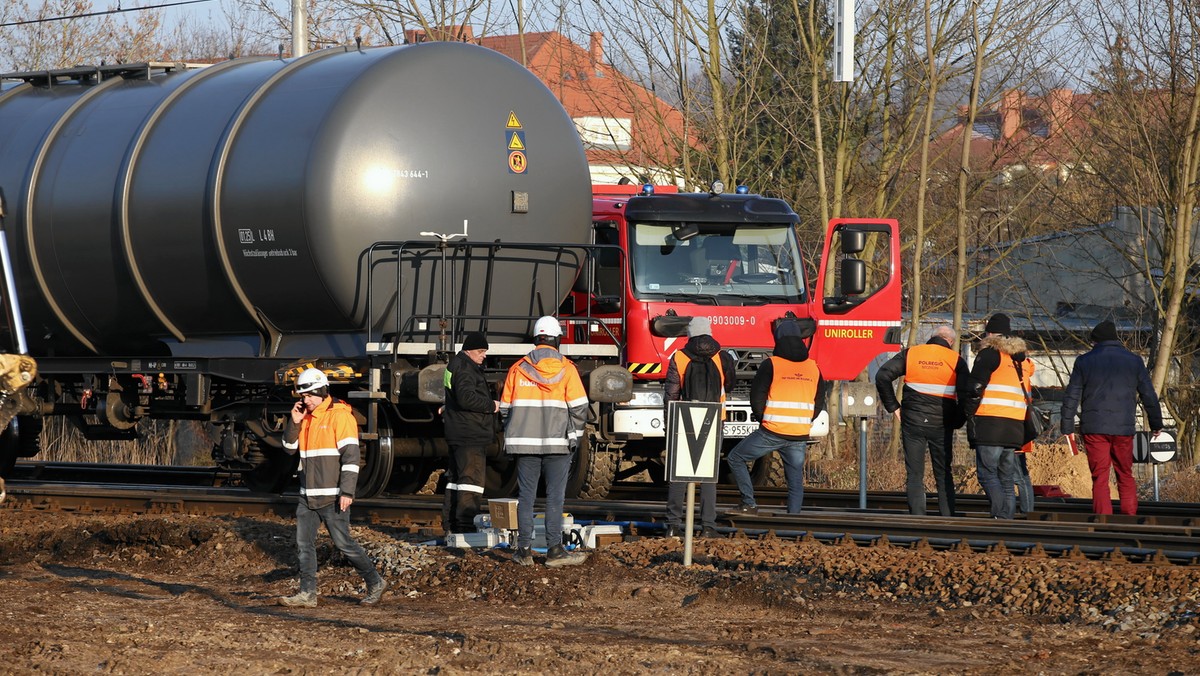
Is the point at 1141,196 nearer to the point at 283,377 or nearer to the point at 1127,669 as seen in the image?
the point at 283,377

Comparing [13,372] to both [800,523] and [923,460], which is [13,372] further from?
[923,460]

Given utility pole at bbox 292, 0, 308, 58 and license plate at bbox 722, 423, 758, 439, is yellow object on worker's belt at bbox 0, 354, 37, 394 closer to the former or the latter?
license plate at bbox 722, 423, 758, 439

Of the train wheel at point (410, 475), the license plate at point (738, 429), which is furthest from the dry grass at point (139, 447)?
the license plate at point (738, 429)

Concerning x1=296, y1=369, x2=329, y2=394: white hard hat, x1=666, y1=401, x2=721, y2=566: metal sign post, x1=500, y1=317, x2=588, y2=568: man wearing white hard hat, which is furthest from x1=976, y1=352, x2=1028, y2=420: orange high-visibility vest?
x1=296, y1=369, x2=329, y2=394: white hard hat

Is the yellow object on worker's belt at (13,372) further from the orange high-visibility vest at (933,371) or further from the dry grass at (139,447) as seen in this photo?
the dry grass at (139,447)

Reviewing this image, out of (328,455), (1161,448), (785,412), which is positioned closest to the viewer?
(328,455)

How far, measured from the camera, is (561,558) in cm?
1030

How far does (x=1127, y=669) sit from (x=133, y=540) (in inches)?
320

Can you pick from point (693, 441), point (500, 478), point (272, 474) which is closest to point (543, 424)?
point (693, 441)

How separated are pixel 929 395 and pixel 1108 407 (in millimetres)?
1566

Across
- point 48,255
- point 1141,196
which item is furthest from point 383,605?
point 1141,196

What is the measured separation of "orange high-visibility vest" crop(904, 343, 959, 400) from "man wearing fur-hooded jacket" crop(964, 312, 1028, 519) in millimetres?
247

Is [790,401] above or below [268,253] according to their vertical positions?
below

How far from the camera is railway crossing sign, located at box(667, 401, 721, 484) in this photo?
34.0 feet
